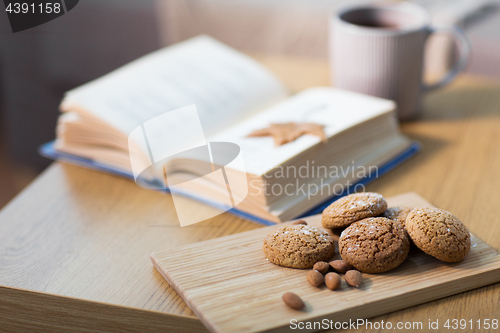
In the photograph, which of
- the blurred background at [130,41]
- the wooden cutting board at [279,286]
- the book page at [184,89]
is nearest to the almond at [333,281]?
the wooden cutting board at [279,286]

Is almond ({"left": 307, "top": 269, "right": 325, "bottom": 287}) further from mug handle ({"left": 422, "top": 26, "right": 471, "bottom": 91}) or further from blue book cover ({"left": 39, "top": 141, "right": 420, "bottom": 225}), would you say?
mug handle ({"left": 422, "top": 26, "right": 471, "bottom": 91})

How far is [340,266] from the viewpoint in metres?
0.53

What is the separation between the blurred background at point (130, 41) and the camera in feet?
5.52

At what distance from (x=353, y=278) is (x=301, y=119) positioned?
341 millimetres

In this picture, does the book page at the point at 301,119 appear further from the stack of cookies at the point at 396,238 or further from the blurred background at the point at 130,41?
the blurred background at the point at 130,41

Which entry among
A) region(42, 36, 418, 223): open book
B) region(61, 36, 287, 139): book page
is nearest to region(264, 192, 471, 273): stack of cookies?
region(42, 36, 418, 223): open book

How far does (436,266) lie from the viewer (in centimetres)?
53

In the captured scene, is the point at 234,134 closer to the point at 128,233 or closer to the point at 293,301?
the point at 128,233

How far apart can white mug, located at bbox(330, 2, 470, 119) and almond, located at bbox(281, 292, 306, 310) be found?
0.54 m

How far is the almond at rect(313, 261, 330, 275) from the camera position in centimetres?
53

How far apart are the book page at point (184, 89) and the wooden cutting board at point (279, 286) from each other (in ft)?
0.95

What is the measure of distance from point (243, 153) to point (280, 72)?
0.53 m

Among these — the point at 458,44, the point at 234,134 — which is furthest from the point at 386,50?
the point at 234,134

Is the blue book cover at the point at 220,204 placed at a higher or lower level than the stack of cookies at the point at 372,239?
lower
